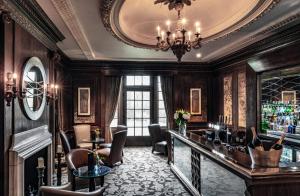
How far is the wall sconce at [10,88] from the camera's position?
9.50 ft

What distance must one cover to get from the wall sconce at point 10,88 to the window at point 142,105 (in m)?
6.24

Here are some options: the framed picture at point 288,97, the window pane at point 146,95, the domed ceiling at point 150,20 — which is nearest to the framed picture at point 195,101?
the window pane at point 146,95

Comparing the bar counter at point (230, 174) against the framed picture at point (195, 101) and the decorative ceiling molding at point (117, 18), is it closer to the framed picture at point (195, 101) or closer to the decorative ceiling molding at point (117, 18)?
the decorative ceiling molding at point (117, 18)

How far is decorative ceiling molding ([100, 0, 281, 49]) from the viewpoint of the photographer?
3487 millimetres

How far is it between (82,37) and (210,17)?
8.45 feet

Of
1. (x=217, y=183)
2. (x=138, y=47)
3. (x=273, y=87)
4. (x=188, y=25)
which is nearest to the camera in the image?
(x=217, y=183)

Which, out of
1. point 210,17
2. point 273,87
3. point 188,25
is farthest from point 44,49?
point 273,87

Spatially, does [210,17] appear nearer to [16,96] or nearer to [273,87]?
[273,87]

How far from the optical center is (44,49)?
15.0ft

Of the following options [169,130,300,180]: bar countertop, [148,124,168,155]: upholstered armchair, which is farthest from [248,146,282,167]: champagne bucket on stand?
[148,124,168,155]: upholstered armchair

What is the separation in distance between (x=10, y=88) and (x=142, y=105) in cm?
658

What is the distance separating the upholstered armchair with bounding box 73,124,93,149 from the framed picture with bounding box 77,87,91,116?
0.59 m

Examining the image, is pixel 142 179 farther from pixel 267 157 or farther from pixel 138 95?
pixel 138 95

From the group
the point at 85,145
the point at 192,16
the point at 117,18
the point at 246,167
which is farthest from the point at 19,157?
the point at 85,145
